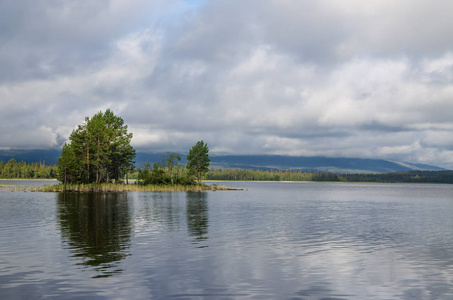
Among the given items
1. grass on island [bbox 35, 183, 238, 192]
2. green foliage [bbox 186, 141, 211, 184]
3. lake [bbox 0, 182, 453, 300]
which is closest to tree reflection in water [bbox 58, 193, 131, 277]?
lake [bbox 0, 182, 453, 300]

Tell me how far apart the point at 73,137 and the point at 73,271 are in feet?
405

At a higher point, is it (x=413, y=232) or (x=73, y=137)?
(x=73, y=137)

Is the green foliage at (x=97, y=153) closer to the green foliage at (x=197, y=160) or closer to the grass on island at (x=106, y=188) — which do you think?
the grass on island at (x=106, y=188)

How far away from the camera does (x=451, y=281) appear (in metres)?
22.9

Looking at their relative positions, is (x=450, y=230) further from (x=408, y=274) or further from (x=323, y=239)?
(x=408, y=274)

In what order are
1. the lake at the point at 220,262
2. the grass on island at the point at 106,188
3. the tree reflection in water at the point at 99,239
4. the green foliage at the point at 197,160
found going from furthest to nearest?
the green foliage at the point at 197,160, the grass on island at the point at 106,188, the tree reflection in water at the point at 99,239, the lake at the point at 220,262

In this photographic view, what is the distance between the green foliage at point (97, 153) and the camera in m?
133

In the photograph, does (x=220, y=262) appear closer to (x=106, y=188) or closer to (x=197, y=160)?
(x=106, y=188)

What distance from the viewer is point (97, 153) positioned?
130000 millimetres

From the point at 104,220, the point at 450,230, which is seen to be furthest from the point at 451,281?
the point at 104,220

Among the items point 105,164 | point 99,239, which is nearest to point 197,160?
point 105,164

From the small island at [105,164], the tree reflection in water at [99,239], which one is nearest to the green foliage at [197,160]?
the small island at [105,164]

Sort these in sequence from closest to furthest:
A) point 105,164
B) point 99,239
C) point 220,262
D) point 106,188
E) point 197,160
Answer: point 220,262
point 99,239
point 106,188
point 105,164
point 197,160

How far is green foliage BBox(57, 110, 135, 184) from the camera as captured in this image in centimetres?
13312
